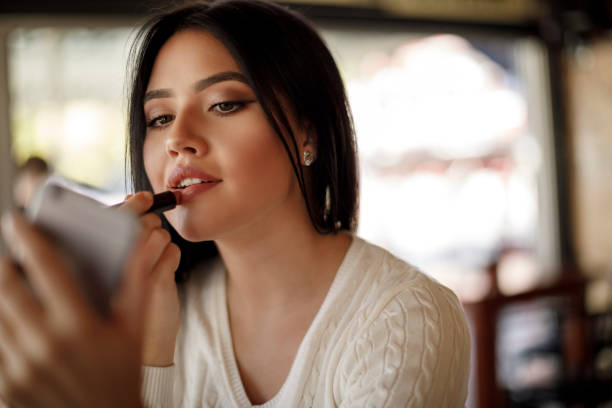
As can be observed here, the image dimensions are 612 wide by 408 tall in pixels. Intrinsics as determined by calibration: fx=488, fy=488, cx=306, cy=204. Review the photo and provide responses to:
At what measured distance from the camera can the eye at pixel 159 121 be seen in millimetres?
899

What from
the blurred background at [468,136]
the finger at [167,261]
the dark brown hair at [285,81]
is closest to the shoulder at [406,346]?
the dark brown hair at [285,81]

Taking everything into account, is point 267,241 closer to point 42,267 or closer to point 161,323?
point 161,323

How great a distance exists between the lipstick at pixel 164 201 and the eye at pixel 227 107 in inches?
6.3

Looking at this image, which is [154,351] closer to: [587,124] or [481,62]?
[481,62]

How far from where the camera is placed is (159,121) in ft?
3.01

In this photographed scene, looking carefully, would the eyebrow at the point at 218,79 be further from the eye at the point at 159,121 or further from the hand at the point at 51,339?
the hand at the point at 51,339

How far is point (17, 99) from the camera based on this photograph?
2139 mm

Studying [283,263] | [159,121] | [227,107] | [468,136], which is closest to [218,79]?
[227,107]

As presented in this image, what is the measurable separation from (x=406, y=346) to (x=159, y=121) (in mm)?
596

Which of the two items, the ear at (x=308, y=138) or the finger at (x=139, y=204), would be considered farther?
the ear at (x=308, y=138)

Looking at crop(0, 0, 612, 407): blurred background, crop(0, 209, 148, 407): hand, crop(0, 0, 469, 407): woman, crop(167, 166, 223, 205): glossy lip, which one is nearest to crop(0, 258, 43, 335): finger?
crop(0, 209, 148, 407): hand

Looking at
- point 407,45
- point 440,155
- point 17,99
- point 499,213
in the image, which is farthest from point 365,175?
point 17,99

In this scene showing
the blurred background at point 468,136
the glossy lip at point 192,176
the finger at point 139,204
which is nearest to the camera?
the finger at point 139,204

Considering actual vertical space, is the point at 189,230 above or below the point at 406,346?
above
